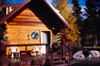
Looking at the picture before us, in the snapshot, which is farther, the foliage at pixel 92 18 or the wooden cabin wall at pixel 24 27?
the foliage at pixel 92 18

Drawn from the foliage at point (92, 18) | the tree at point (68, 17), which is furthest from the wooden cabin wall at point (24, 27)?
the foliage at point (92, 18)

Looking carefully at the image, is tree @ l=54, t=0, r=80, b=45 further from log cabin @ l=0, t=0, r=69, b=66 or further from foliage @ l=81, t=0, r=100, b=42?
log cabin @ l=0, t=0, r=69, b=66

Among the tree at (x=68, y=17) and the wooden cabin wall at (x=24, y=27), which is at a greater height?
the tree at (x=68, y=17)

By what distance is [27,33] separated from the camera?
11.2m

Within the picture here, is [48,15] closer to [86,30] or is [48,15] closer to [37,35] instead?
[37,35]

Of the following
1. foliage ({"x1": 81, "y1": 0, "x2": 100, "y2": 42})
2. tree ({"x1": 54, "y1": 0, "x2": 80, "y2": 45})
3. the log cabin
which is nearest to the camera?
the log cabin

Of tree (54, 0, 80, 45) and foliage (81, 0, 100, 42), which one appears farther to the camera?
foliage (81, 0, 100, 42)

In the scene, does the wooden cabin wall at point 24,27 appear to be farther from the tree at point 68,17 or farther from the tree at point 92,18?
the tree at point 92,18

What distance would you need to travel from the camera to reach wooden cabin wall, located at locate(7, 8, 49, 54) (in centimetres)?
1087

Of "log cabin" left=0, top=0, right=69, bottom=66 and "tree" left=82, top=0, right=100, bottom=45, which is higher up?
"tree" left=82, top=0, right=100, bottom=45

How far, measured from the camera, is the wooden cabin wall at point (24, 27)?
10.9 m

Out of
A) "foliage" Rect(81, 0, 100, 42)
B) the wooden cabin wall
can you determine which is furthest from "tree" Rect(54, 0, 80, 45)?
the wooden cabin wall

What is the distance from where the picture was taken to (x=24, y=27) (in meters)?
11.2

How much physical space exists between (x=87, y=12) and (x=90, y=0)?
3038 mm
